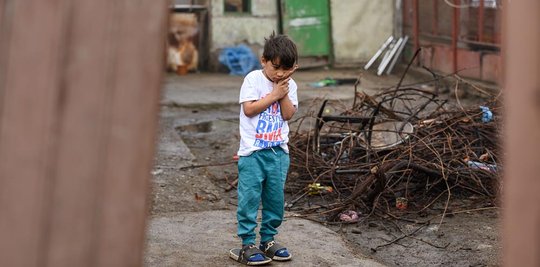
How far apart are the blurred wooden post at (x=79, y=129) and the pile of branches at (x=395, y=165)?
13.0ft

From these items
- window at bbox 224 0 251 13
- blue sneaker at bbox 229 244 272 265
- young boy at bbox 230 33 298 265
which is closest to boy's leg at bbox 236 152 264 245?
young boy at bbox 230 33 298 265

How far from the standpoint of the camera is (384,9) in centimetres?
1520

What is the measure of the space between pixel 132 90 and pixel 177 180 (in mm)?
4977

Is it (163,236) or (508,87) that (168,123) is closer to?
(163,236)

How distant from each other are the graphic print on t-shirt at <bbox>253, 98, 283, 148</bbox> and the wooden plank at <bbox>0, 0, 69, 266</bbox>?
9.65 feet

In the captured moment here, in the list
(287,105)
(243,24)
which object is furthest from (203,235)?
(243,24)

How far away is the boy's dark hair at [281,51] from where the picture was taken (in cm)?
460

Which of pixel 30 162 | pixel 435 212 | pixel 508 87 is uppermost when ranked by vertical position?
pixel 508 87

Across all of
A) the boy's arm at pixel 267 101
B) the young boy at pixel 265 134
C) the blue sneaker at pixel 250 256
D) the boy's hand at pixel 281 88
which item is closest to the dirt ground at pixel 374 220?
the blue sneaker at pixel 250 256

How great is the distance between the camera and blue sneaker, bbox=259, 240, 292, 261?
4.85m

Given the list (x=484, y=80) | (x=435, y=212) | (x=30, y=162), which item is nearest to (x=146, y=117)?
(x=30, y=162)

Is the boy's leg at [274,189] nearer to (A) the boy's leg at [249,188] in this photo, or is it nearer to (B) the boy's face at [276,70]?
(A) the boy's leg at [249,188]

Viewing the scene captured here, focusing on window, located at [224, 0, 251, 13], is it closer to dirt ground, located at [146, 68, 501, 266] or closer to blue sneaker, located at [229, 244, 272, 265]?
dirt ground, located at [146, 68, 501, 266]

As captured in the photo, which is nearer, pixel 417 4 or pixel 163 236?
pixel 163 236
